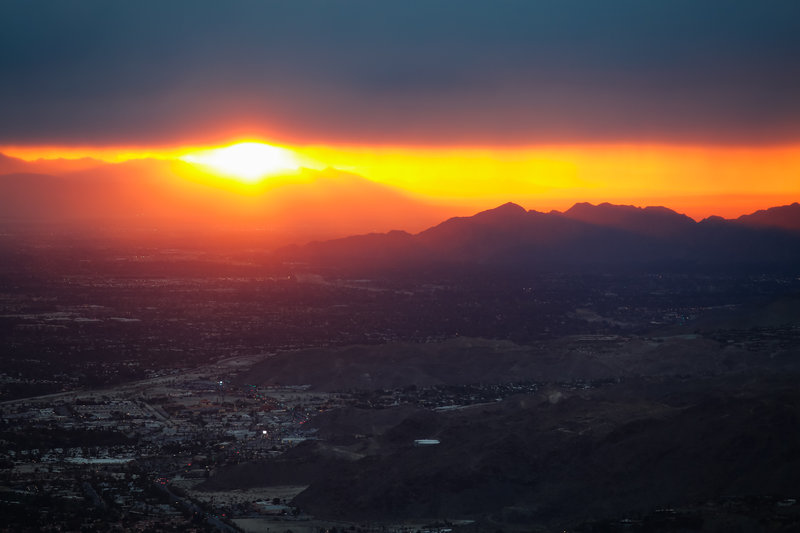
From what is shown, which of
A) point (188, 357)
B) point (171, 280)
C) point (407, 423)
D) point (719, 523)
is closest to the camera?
point (719, 523)

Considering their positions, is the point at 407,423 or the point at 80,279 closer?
the point at 407,423

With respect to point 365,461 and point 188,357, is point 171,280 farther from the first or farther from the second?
point 365,461

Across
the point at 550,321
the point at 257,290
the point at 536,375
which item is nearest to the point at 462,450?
the point at 536,375

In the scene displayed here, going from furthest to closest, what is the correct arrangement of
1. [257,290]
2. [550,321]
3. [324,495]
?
[257,290], [550,321], [324,495]

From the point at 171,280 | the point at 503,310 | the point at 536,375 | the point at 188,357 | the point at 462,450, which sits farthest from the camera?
the point at 171,280

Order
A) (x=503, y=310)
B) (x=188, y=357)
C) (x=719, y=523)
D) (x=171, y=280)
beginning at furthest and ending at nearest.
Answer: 1. (x=171, y=280)
2. (x=503, y=310)
3. (x=188, y=357)
4. (x=719, y=523)

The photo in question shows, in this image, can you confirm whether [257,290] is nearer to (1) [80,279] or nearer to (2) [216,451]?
(1) [80,279]

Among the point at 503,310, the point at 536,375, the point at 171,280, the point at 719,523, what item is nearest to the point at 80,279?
the point at 171,280

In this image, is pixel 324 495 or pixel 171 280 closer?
pixel 324 495

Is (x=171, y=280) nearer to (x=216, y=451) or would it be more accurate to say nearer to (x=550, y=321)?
(x=550, y=321)
